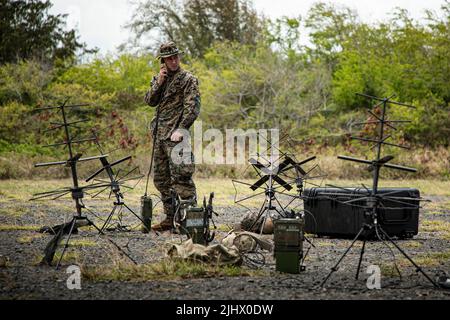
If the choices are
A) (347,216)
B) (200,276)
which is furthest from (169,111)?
(200,276)

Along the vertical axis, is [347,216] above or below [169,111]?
below

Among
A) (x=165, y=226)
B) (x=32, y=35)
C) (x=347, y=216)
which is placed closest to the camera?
(x=347, y=216)

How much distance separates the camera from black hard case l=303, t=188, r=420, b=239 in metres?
9.66

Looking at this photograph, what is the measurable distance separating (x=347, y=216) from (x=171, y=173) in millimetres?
2436

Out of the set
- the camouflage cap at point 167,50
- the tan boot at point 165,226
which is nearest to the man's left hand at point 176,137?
the camouflage cap at point 167,50

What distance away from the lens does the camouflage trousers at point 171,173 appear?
954 cm

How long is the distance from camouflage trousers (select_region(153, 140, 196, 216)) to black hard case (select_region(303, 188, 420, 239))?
5.44 ft

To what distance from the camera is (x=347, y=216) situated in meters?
9.81

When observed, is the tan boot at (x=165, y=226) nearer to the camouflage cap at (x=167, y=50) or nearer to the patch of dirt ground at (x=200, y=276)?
the patch of dirt ground at (x=200, y=276)

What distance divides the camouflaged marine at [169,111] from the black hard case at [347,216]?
5.77 ft

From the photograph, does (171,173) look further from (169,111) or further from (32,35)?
(32,35)

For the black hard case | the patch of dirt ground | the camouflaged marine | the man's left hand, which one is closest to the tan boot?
the camouflaged marine
